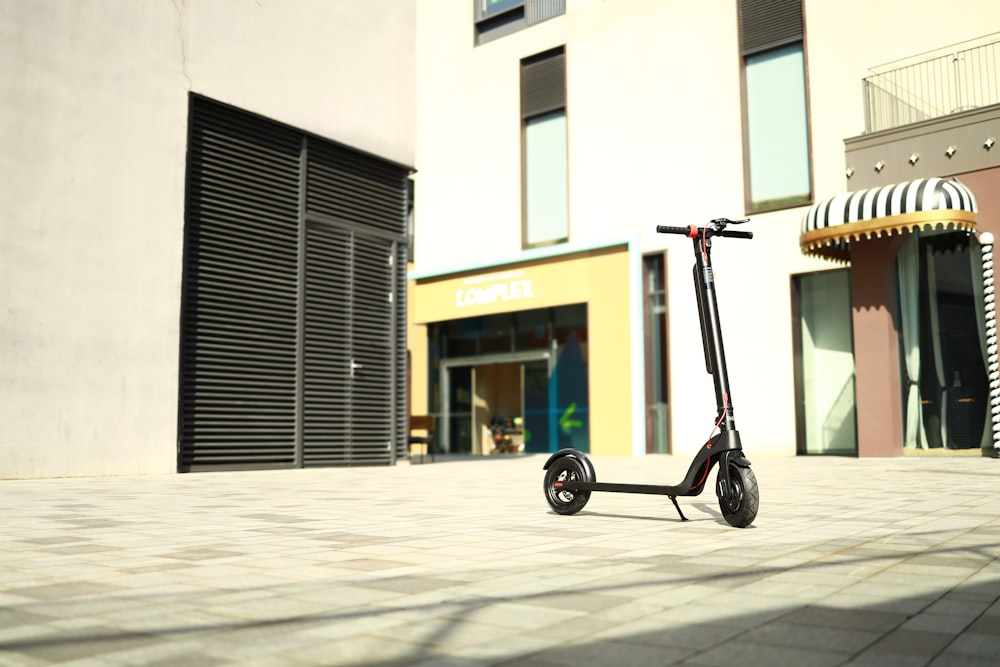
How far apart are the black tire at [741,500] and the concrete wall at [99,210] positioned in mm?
7708

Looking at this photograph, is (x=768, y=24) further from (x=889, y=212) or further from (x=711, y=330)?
(x=711, y=330)

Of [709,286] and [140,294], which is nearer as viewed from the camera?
[709,286]

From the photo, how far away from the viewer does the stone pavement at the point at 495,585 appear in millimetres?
2564

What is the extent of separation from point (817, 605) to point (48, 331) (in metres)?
9.24

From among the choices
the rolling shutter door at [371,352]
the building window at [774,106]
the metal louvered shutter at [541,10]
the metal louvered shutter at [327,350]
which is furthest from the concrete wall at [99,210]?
the metal louvered shutter at [541,10]

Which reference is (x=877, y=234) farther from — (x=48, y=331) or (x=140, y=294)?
(x=48, y=331)

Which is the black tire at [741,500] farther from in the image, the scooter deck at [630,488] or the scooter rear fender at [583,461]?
the scooter rear fender at [583,461]

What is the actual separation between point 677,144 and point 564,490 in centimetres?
1553

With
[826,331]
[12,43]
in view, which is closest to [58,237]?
[12,43]

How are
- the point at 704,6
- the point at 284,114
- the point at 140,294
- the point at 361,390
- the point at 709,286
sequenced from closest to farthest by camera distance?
the point at 709,286
the point at 140,294
the point at 284,114
the point at 361,390
the point at 704,6

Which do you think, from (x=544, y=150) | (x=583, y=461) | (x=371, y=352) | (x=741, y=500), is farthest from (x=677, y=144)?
(x=741, y=500)

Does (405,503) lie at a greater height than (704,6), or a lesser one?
lesser

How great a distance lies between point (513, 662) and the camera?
7.91 feet

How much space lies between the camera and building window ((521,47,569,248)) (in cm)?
2283
